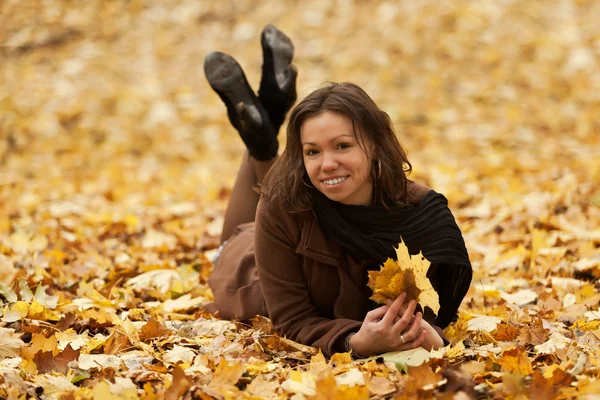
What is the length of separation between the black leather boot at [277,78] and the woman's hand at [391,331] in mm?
1530

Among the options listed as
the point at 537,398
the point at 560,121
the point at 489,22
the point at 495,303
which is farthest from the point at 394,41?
the point at 537,398

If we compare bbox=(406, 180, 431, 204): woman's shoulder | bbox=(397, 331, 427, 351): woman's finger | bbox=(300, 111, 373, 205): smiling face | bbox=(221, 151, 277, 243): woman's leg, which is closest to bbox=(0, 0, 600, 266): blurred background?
bbox=(221, 151, 277, 243): woman's leg

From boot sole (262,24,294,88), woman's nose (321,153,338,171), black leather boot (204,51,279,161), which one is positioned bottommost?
woman's nose (321,153,338,171)

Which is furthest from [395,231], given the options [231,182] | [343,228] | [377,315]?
[231,182]

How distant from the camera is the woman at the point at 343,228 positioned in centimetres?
228

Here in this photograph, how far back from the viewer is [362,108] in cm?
230

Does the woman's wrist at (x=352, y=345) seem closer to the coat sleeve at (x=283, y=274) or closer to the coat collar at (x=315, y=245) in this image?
the coat sleeve at (x=283, y=274)

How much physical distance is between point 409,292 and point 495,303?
0.97 metres

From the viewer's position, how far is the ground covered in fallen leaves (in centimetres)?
211

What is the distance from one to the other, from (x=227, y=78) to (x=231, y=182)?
2752 millimetres

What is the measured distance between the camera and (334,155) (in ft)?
7.45

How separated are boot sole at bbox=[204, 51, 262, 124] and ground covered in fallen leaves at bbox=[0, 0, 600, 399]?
2.10 feet

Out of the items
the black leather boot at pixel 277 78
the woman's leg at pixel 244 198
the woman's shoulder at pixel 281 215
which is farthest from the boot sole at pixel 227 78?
the woman's shoulder at pixel 281 215

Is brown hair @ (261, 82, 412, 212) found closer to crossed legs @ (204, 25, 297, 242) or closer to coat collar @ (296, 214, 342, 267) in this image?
coat collar @ (296, 214, 342, 267)
